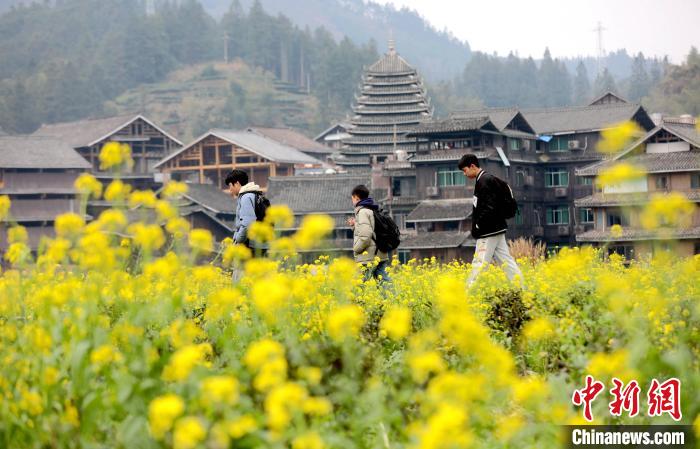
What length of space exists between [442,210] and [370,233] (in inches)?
1203

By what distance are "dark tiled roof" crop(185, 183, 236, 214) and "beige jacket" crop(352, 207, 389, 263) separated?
36700 mm

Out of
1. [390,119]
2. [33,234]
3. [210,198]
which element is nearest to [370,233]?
[210,198]

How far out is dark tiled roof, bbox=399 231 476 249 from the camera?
1551 inches

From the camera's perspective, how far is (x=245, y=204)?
30.4 ft

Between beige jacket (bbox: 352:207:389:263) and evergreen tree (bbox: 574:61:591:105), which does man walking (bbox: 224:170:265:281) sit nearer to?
beige jacket (bbox: 352:207:389:263)

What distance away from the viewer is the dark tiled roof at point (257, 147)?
5294 cm

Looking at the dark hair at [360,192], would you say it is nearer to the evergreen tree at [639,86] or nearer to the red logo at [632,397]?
the red logo at [632,397]

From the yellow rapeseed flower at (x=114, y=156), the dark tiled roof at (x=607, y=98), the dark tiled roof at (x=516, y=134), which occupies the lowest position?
the yellow rapeseed flower at (x=114, y=156)

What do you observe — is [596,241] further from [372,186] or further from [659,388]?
[659,388]

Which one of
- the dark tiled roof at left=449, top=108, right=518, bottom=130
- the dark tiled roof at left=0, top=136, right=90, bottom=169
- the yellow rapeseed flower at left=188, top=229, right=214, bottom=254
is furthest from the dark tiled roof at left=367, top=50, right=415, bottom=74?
the yellow rapeseed flower at left=188, top=229, right=214, bottom=254

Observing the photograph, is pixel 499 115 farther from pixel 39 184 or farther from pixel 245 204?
pixel 245 204

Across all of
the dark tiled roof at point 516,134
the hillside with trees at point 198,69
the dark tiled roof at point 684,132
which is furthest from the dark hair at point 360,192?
the hillside with trees at point 198,69

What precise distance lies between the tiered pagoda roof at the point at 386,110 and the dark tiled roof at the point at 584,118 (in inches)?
271

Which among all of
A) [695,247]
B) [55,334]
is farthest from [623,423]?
[695,247]
